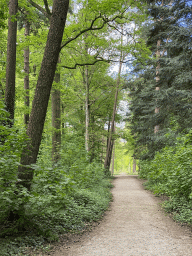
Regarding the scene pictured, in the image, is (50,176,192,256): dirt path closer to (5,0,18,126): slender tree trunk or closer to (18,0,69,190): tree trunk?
(18,0,69,190): tree trunk

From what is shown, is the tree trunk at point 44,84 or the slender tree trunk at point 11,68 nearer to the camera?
the tree trunk at point 44,84

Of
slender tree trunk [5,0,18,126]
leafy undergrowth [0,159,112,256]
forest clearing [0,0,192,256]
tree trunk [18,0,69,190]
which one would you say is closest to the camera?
leafy undergrowth [0,159,112,256]

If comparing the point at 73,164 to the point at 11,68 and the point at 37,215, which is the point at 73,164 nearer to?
the point at 37,215

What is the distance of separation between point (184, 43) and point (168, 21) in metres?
5.31

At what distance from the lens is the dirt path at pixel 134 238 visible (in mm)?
3664

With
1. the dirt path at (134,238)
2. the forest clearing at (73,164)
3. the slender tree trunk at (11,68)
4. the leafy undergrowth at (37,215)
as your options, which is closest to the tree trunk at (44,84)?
the forest clearing at (73,164)

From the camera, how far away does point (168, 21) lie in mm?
13758

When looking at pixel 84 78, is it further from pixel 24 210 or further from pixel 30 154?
pixel 24 210

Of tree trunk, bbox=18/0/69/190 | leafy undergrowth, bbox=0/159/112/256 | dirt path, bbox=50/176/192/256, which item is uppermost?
tree trunk, bbox=18/0/69/190

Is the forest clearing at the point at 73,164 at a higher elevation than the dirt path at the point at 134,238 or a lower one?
higher

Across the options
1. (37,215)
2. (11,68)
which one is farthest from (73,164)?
(11,68)

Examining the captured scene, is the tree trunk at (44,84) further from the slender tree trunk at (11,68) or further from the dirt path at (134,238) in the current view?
the slender tree trunk at (11,68)

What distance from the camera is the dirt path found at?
3.66 metres

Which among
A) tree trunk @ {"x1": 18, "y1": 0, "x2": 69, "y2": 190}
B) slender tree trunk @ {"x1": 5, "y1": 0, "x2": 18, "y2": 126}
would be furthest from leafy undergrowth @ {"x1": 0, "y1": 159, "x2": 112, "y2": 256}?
slender tree trunk @ {"x1": 5, "y1": 0, "x2": 18, "y2": 126}
